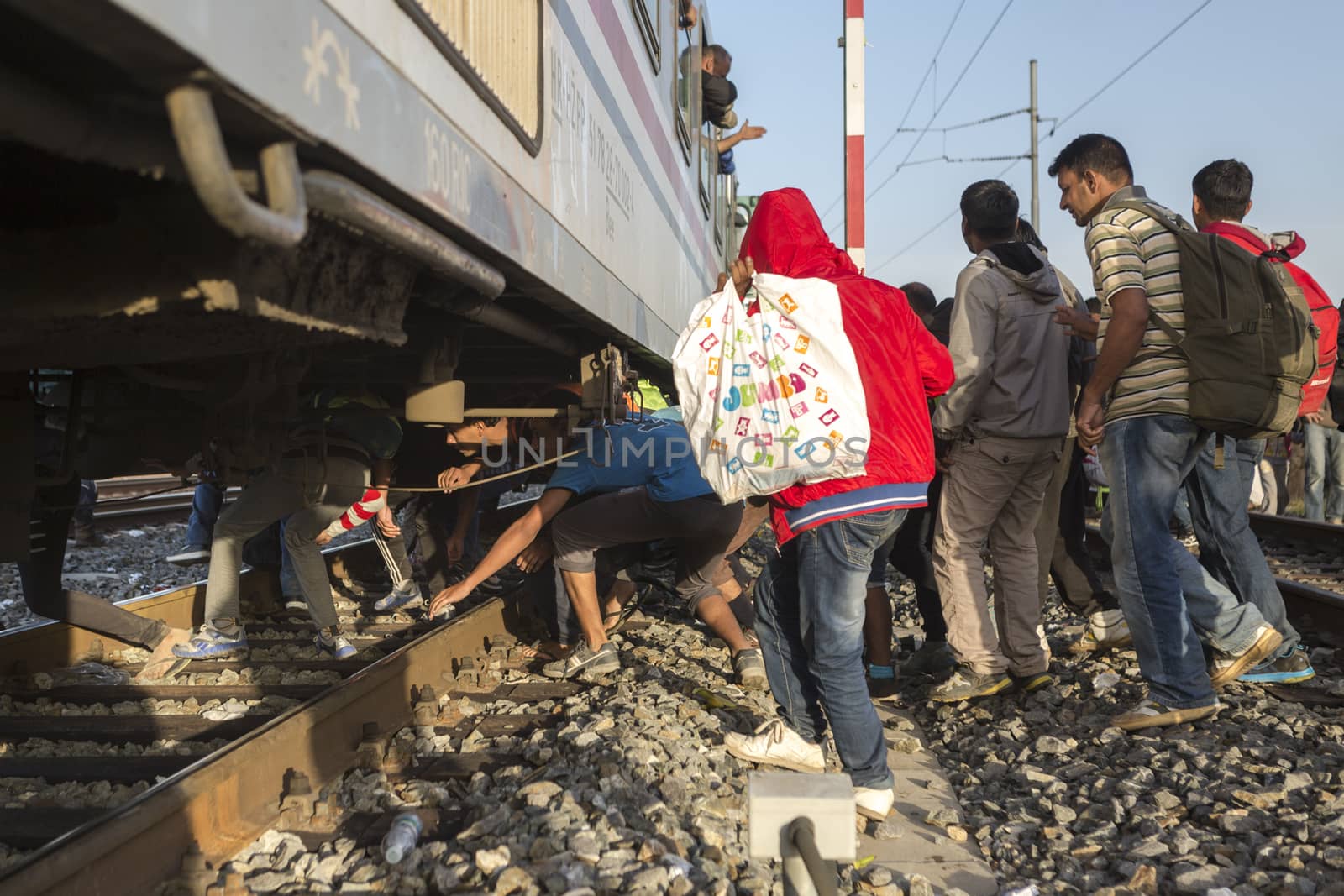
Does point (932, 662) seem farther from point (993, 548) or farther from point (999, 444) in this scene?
point (999, 444)

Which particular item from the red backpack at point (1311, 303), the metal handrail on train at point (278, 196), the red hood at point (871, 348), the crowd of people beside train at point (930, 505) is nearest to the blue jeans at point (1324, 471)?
the crowd of people beside train at point (930, 505)

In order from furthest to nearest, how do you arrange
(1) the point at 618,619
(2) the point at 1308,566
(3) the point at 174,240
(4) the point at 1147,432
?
(2) the point at 1308,566 < (1) the point at 618,619 < (4) the point at 1147,432 < (3) the point at 174,240

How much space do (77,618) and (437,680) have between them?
1470 millimetres

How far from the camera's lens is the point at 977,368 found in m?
4.21

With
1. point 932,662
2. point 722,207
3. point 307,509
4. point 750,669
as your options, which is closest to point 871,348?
point 750,669

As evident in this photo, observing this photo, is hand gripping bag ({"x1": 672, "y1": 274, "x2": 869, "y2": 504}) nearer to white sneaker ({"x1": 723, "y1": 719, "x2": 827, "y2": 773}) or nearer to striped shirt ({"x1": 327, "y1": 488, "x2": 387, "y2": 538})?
white sneaker ({"x1": 723, "y1": 719, "x2": 827, "y2": 773})

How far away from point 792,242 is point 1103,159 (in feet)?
4.85

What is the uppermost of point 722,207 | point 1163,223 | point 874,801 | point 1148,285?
point 722,207

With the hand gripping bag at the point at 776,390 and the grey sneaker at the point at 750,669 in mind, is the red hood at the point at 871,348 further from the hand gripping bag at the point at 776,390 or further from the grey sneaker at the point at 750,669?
the grey sneaker at the point at 750,669

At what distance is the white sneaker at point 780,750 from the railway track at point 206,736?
0.82 metres

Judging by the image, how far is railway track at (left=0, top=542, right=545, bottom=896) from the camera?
8.20ft

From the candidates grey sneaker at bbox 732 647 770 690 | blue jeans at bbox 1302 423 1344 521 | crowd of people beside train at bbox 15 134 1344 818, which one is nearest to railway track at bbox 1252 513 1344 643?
blue jeans at bbox 1302 423 1344 521

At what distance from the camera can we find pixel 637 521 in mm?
4805

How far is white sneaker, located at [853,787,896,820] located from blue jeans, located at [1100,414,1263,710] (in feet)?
3.86
